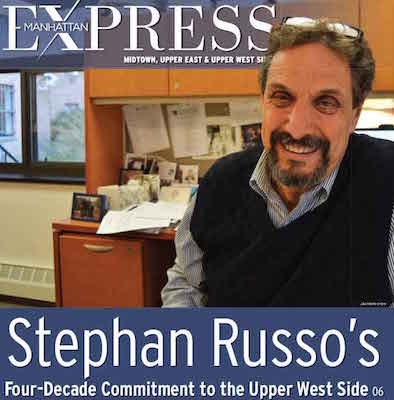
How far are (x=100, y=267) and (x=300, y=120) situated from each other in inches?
61.1

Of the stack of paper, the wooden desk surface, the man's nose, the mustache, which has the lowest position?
the wooden desk surface

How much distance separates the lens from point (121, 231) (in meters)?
1.93

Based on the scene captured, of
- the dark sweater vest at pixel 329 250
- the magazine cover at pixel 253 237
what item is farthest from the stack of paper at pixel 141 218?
the dark sweater vest at pixel 329 250

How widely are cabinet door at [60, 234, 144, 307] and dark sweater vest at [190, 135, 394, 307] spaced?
3.92 ft

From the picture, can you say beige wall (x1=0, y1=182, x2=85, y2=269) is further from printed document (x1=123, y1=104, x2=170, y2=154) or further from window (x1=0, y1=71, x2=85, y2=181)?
printed document (x1=123, y1=104, x2=170, y2=154)

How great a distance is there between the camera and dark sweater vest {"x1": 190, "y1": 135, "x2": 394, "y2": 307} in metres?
0.69

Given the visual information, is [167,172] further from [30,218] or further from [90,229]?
Answer: [30,218]

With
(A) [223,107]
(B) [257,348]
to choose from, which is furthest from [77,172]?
(B) [257,348]

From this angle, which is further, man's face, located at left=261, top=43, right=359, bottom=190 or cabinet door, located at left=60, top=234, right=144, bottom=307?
cabinet door, located at left=60, top=234, right=144, bottom=307

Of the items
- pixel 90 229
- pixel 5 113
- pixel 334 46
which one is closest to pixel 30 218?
pixel 90 229

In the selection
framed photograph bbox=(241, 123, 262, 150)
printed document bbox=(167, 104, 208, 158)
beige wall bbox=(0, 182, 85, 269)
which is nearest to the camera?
framed photograph bbox=(241, 123, 262, 150)

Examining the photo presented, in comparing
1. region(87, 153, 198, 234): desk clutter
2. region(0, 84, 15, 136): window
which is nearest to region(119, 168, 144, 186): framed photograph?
region(87, 153, 198, 234): desk clutter

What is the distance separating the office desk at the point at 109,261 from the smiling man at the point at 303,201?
106 cm

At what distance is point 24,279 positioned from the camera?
3.04 metres
